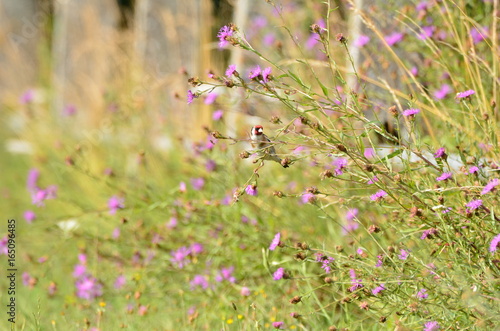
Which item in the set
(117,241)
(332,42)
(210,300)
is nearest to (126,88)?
(332,42)

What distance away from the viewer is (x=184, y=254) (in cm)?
262

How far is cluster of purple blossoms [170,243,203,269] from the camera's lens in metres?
2.61

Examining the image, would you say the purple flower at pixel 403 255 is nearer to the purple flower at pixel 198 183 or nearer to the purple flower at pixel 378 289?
the purple flower at pixel 378 289

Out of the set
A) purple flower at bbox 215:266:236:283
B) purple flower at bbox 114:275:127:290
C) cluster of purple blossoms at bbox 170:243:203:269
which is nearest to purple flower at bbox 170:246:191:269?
cluster of purple blossoms at bbox 170:243:203:269

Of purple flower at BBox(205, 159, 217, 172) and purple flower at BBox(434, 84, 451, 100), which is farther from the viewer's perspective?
purple flower at BBox(205, 159, 217, 172)

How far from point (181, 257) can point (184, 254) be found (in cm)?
2

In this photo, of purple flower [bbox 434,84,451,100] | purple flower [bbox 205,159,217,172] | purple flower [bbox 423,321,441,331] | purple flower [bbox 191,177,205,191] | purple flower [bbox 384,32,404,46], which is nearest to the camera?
purple flower [bbox 423,321,441,331]

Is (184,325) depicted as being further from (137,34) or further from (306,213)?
(137,34)

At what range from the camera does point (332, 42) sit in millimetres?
3400

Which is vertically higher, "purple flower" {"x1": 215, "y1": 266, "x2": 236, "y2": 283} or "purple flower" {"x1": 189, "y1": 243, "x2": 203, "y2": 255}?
"purple flower" {"x1": 189, "y1": 243, "x2": 203, "y2": 255}

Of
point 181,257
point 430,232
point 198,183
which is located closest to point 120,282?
point 181,257

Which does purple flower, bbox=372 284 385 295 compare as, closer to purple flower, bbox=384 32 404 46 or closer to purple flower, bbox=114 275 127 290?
purple flower, bbox=384 32 404 46

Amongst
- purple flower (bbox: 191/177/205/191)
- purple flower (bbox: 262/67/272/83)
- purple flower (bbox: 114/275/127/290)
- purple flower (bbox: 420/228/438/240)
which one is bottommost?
purple flower (bbox: 114/275/127/290)

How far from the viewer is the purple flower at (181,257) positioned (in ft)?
8.54
